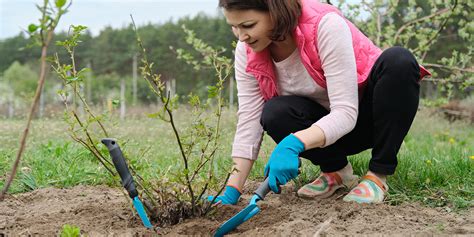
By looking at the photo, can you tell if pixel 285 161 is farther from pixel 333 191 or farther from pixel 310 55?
pixel 333 191

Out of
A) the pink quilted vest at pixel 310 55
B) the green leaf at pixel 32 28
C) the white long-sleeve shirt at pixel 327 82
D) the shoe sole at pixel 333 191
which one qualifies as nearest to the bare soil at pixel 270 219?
the shoe sole at pixel 333 191

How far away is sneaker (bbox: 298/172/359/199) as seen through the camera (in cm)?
257

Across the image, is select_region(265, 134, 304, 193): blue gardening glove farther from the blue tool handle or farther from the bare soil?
the blue tool handle

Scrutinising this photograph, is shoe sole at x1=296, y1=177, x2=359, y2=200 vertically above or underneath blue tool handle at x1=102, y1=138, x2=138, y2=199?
underneath

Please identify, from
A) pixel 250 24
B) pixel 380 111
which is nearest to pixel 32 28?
pixel 250 24

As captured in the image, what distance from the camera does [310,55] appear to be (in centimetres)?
226

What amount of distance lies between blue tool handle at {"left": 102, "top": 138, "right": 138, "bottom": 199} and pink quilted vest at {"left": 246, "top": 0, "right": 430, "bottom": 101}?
759mm

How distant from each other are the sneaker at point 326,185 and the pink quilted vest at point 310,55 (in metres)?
0.45

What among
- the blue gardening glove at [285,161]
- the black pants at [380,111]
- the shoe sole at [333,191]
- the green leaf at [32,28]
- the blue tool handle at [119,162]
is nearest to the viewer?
the green leaf at [32,28]

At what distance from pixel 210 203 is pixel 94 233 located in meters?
0.48

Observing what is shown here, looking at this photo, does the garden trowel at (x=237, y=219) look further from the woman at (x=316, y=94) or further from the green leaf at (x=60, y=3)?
the green leaf at (x=60, y=3)

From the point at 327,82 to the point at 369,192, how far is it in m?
0.53

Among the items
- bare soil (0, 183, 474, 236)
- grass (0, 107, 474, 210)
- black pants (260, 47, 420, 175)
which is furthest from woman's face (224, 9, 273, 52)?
bare soil (0, 183, 474, 236)

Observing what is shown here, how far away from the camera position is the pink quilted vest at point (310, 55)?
7.26 ft
